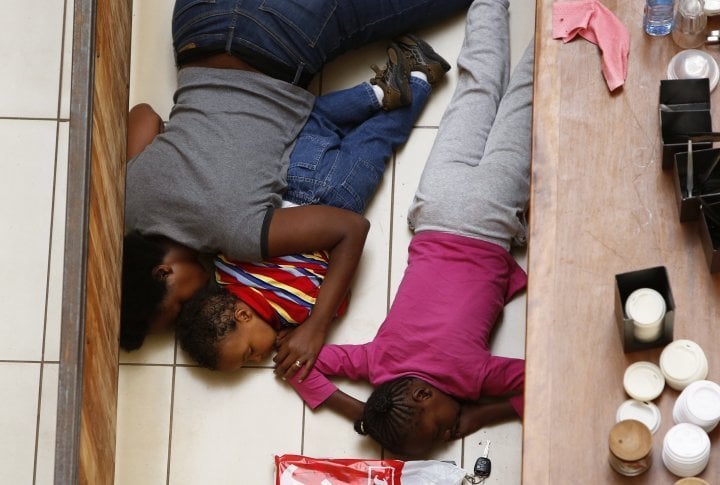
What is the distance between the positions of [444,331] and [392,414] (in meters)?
0.19

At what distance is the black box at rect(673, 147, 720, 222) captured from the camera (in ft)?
4.50

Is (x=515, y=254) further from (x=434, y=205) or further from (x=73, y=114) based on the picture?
(x=73, y=114)

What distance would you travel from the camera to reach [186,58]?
6.35 feet

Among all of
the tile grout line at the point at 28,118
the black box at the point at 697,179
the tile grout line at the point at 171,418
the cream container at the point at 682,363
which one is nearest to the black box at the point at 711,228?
the black box at the point at 697,179

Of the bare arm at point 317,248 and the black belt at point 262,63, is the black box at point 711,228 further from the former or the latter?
the black belt at point 262,63

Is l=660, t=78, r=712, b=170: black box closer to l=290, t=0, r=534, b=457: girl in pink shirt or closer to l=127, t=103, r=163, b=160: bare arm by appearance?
l=290, t=0, r=534, b=457: girl in pink shirt

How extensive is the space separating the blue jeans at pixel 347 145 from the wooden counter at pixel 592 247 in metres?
0.48

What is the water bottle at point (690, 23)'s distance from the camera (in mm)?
1488

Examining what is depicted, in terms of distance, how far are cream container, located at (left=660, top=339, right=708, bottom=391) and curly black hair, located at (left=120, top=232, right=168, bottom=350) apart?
3.18ft

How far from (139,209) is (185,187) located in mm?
107

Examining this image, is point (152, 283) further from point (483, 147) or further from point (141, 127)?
point (483, 147)

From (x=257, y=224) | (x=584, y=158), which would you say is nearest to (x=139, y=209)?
(x=257, y=224)

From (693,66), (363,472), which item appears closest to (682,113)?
(693,66)

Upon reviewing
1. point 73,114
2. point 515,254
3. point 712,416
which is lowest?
point 712,416
